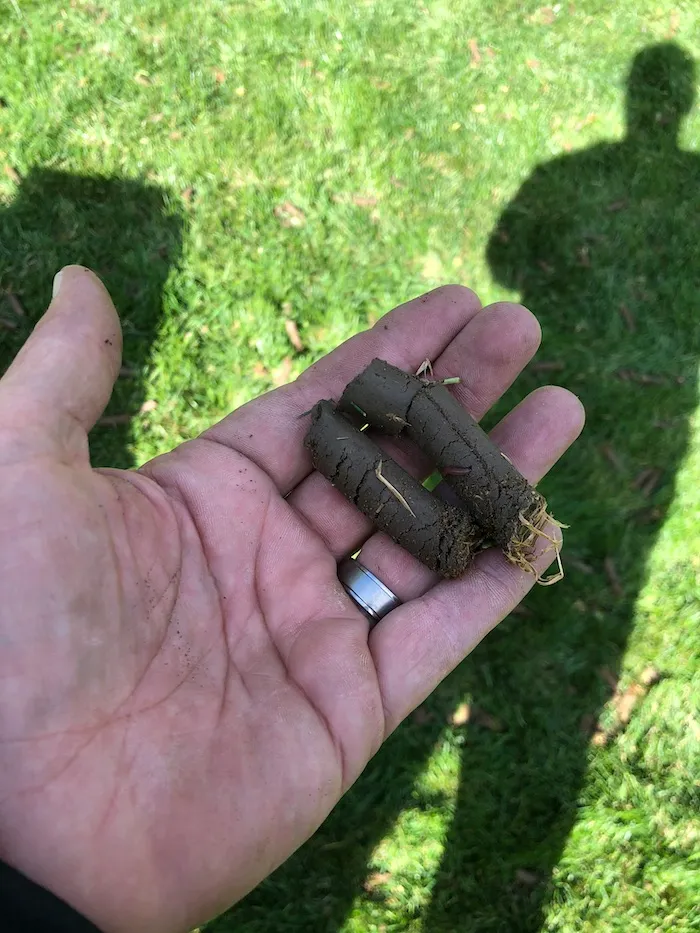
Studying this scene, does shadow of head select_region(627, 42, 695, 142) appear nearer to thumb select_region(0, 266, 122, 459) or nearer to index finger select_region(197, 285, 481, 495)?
index finger select_region(197, 285, 481, 495)

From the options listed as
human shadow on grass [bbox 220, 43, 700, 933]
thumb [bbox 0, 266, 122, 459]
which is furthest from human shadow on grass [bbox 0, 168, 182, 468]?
human shadow on grass [bbox 220, 43, 700, 933]

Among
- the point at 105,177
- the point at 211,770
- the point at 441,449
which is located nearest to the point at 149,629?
the point at 211,770

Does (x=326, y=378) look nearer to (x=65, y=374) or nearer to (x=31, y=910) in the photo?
(x=65, y=374)

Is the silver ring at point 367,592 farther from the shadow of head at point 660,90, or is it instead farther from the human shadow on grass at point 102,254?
the shadow of head at point 660,90

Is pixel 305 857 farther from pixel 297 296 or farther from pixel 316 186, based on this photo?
pixel 316 186

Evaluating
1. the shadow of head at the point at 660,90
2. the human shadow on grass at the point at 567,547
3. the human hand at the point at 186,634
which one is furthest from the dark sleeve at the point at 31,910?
the shadow of head at the point at 660,90

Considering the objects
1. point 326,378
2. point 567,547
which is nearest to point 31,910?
point 326,378
